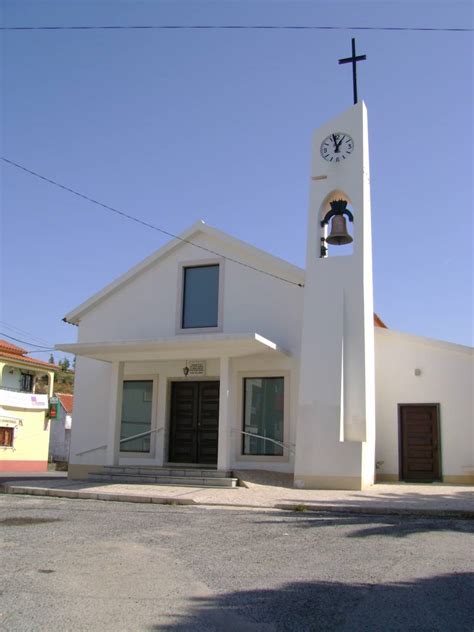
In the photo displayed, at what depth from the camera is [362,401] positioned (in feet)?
48.0

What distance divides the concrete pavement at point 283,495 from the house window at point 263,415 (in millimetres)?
1016

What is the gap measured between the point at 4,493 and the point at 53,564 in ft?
28.4

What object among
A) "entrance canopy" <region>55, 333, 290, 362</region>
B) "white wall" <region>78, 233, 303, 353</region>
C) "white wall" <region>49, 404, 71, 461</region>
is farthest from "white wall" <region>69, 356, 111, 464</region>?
"white wall" <region>49, 404, 71, 461</region>

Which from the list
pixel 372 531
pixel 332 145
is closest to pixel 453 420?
pixel 332 145

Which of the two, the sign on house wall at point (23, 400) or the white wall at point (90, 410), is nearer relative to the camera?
the white wall at point (90, 410)

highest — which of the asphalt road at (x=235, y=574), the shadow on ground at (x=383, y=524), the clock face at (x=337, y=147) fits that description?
the clock face at (x=337, y=147)

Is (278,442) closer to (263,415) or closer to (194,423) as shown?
(263,415)

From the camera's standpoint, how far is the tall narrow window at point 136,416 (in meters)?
18.3

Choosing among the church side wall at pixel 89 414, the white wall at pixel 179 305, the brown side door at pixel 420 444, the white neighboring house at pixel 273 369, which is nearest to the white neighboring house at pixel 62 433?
the church side wall at pixel 89 414

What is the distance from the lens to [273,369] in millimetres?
16828

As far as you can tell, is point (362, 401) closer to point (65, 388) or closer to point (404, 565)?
point (404, 565)

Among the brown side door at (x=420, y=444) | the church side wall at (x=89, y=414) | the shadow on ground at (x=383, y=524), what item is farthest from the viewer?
the church side wall at (x=89, y=414)

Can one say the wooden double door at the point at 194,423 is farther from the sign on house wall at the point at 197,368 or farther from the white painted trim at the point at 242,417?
the white painted trim at the point at 242,417

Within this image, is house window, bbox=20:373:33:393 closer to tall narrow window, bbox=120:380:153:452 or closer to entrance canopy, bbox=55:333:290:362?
tall narrow window, bbox=120:380:153:452
